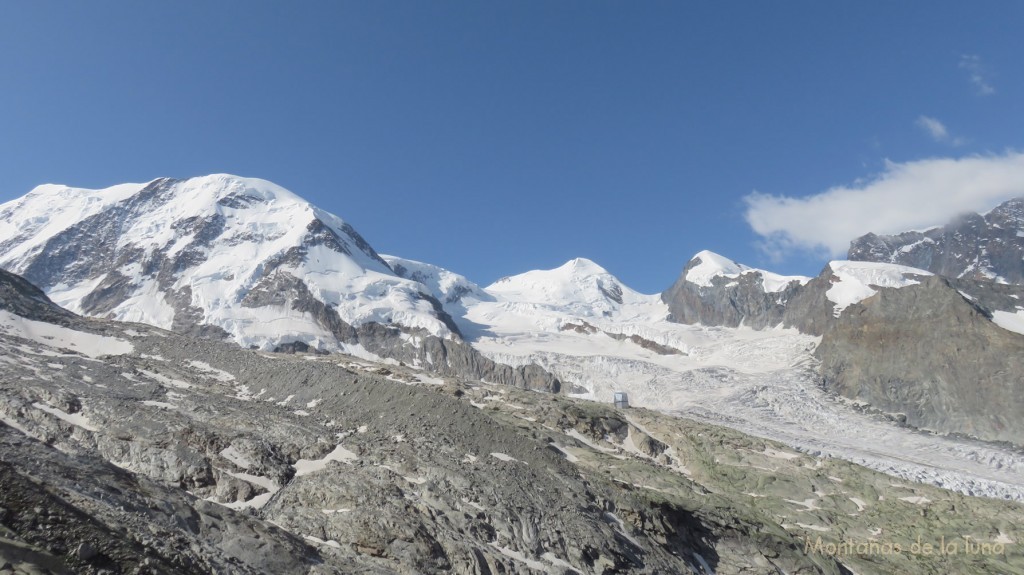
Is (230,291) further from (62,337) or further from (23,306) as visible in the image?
(62,337)

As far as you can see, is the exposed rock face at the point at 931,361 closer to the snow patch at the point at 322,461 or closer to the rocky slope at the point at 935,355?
the rocky slope at the point at 935,355

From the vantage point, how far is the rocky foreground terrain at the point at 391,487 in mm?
22312

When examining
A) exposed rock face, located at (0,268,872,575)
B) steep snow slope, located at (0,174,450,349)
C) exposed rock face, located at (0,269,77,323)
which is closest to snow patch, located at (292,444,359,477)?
exposed rock face, located at (0,268,872,575)

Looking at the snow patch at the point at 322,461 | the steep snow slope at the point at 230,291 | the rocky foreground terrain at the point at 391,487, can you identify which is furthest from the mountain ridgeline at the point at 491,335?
the snow patch at the point at 322,461

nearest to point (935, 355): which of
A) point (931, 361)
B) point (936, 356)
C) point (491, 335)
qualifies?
point (936, 356)

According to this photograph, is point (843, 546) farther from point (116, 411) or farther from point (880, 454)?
point (880, 454)

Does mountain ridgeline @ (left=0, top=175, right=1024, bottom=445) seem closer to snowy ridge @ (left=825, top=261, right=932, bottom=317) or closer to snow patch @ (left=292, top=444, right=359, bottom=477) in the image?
snowy ridge @ (left=825, top=261, right=932, bottom=317)

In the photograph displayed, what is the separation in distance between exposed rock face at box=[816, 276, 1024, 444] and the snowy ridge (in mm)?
20504

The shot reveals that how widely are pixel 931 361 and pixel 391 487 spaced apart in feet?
468

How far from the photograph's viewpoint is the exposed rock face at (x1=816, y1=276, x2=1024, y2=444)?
121m

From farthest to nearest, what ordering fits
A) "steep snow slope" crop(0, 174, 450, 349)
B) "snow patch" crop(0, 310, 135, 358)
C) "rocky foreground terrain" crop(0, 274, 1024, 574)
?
"steep snow slope" crop(0, 174, 450, 349)
"snow patch" crop(0, 310, 135, 358)
"rocky foreground terrain" crop(0, 274, 1024, 574)

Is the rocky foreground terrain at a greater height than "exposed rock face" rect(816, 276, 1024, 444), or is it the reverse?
"exposed rock face" rect(816, 276, 1024, 444)

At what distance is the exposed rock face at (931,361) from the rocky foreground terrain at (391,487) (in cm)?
8999

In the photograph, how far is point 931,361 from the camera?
135 m
